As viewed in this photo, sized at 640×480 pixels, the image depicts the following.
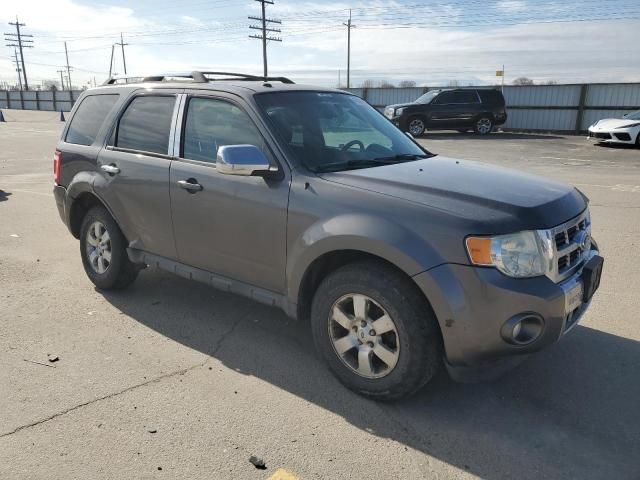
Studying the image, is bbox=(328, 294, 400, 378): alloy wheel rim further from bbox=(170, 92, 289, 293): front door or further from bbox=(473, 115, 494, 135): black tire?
bbox=(473, 115, 494, 135): black tire

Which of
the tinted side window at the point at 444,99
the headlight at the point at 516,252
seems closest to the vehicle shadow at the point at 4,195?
the headlight at the point at 516,252

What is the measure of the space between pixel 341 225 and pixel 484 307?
90 centimetres

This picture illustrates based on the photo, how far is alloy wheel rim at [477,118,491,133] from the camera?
2352cm

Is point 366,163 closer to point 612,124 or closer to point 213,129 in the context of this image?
point 213,129

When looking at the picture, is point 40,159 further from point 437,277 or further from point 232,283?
point 437,277

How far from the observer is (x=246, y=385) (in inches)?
134

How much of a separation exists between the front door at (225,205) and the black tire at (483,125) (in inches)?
841

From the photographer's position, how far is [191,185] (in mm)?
3861

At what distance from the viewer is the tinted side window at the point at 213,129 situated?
3.71 meters

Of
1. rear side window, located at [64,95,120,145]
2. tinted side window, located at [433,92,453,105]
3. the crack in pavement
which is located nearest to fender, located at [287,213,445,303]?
the crack in pavement

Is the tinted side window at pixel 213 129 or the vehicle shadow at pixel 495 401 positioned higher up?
the tinted side window at pixel 213 129

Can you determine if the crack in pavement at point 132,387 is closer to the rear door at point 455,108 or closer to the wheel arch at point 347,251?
the wheel arch at point 347,251

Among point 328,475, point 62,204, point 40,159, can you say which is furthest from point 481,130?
point 328,475

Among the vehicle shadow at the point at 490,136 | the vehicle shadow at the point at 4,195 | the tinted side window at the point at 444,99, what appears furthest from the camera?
the tinted side window at the point at 444,99
